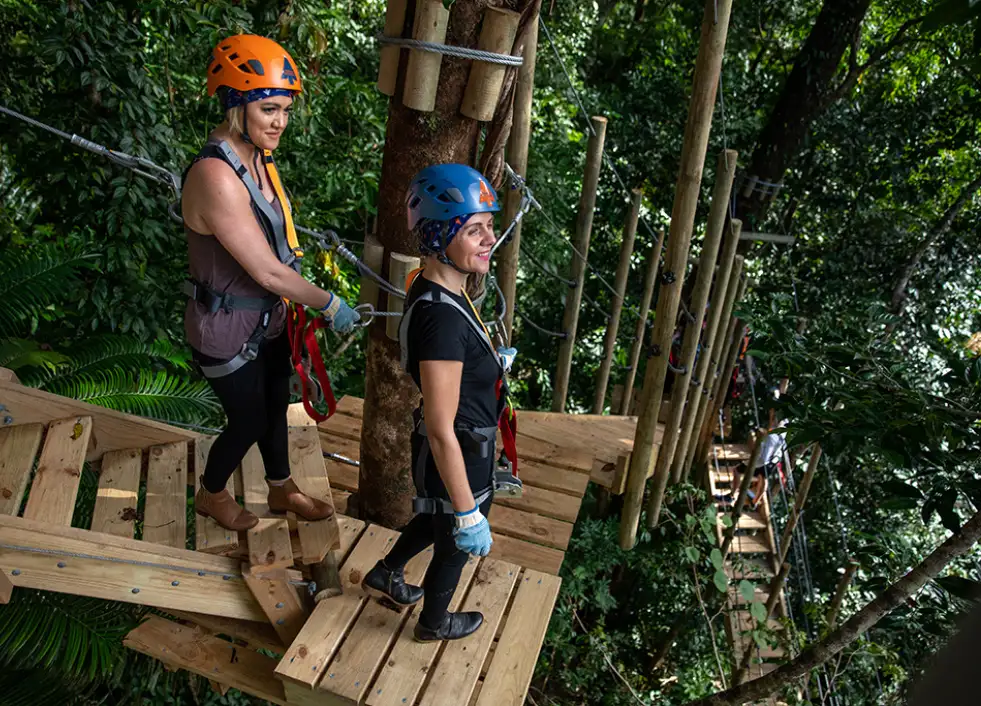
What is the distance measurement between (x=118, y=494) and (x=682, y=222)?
103 inches

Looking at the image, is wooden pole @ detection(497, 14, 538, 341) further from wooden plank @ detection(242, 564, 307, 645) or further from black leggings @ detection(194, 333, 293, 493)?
wooden plank @ detection(242, 564, 307, 645)

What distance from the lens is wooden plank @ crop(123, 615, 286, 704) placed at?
280cm

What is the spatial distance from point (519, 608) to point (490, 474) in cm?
64

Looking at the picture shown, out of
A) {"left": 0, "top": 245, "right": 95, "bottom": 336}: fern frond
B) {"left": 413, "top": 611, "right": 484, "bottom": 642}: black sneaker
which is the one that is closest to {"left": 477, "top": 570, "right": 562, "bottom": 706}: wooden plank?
{"left": 413, "top": 611, "right": 484, "bottom": 642}: black sneaker

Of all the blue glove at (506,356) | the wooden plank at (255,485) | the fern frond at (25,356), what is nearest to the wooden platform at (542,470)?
the wooden plank at (255,485)

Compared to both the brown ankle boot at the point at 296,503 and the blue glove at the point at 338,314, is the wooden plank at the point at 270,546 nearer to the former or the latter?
the brown ankle boot at the point at 296,503

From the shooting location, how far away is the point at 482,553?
2275mm

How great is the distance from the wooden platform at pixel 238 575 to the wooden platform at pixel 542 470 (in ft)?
1.48

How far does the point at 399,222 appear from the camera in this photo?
8.82ft

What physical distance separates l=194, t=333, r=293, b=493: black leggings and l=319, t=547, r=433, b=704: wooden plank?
0.63 metres

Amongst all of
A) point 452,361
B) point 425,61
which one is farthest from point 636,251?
point 452,361

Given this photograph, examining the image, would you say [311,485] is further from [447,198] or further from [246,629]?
[447,198]

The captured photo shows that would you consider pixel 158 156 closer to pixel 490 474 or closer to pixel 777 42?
pixel 490 474

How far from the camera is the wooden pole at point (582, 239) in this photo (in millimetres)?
3981
